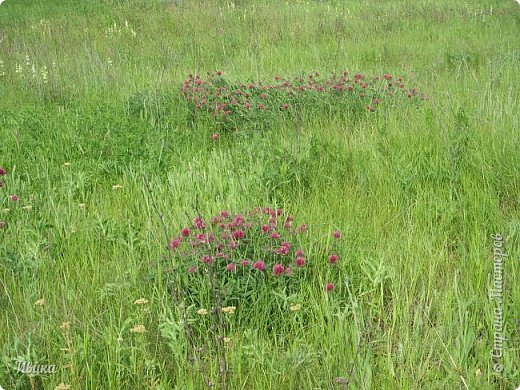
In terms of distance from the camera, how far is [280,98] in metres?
5.41

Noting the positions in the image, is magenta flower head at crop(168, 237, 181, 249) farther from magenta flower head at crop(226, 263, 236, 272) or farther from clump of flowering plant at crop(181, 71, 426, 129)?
clump of flowering plant at crop(181, 71, 426, 129)

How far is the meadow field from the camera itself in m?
2.26

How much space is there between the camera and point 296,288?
8.74 ft

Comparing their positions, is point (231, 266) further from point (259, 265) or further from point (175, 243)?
point (175, 243)

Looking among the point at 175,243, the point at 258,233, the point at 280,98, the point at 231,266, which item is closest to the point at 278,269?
the point at 231,266

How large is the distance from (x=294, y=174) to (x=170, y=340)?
5.91 feet

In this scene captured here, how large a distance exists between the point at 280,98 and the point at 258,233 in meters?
2.76

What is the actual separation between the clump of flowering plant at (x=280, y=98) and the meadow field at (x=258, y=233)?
27 mm

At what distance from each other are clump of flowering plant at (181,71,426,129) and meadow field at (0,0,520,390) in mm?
27

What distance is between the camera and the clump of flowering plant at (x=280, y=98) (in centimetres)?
520

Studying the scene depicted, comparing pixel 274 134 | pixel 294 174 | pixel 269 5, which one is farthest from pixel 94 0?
pixel 294 174

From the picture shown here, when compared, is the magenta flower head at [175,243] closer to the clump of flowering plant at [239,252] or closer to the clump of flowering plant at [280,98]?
the clump of flowering plant at [239,252]

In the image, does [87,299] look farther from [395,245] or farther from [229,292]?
[395,245]

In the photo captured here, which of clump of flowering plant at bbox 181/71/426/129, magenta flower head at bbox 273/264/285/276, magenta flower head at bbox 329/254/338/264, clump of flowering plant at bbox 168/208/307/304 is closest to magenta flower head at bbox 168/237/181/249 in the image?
clump of flowering plant at bbox 168/208/307/304
